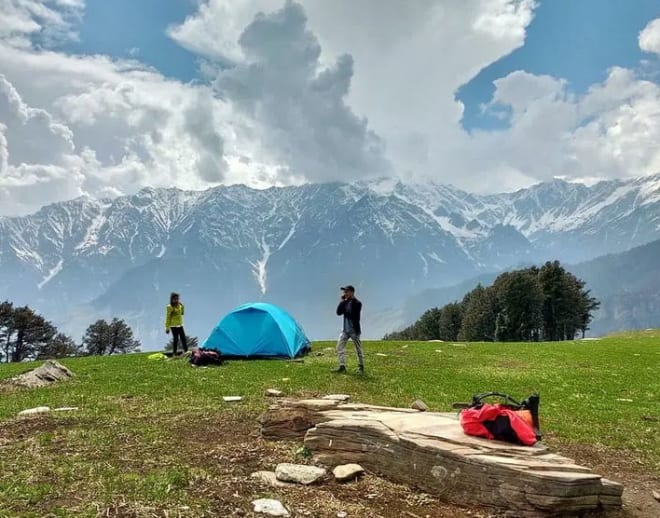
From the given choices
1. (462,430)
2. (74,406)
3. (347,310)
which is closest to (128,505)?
(462,430)

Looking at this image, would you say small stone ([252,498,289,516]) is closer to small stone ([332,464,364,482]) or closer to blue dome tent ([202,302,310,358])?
small stone ([332,464,364,482])

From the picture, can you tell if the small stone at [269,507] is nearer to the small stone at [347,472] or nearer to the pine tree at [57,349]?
the small stone at [347,472]

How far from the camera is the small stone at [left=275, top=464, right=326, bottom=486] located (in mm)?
10297

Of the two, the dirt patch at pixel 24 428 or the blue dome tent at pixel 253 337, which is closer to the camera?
the dirt patch at pixel 24 428

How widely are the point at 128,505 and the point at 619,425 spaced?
44.7 feet

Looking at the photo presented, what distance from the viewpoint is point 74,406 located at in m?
17.0

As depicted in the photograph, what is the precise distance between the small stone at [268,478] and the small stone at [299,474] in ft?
0.30

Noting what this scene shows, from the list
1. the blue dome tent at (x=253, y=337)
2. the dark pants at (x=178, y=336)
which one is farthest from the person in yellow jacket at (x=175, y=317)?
the blue dome tent at (x=253, y=337)

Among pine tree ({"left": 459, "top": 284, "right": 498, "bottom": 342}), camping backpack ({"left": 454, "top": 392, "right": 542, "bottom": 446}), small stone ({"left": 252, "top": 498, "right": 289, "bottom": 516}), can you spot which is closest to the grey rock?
small stone ({"left": 252, "top": 498, "right": 289, "bottom": 516})

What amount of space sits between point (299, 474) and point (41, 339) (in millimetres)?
102745

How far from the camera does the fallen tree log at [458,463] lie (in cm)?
894

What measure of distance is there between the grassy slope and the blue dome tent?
199 cm

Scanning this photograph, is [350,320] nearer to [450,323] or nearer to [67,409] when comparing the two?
[67,409]

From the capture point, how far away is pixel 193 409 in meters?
16.2
